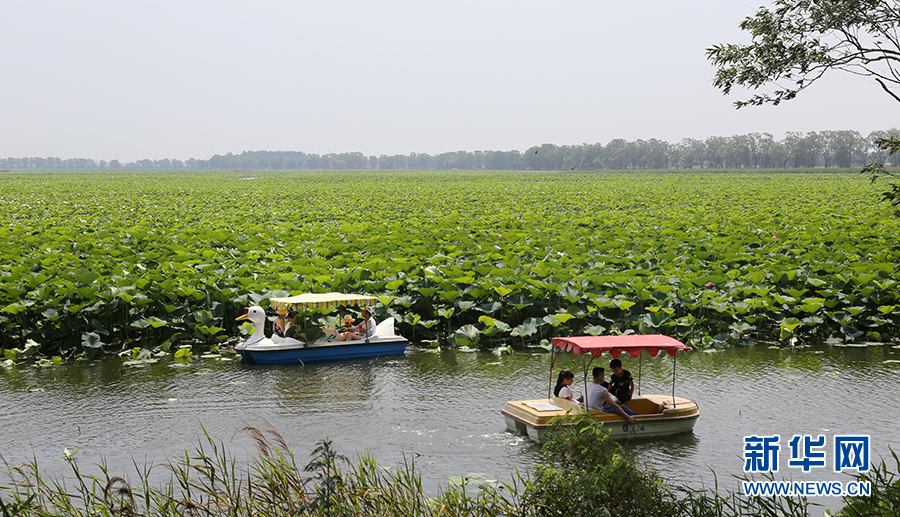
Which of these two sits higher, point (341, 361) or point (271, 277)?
point (271, 277)

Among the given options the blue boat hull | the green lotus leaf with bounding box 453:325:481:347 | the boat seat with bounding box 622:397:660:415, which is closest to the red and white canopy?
the boat seat with bounding box 622:397:660:415

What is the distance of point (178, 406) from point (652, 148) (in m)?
172

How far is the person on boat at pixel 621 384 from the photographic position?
331 inches

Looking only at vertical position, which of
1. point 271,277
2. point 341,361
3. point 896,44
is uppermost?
point 896,44

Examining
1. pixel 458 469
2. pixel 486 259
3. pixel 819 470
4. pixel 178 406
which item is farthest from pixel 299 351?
pixel 819 470

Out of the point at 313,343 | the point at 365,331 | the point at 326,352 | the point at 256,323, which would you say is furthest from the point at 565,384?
the point at 256,323

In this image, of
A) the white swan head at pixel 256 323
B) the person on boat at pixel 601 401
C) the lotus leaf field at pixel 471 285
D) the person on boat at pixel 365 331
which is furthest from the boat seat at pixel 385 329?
the person on boat at pixel 601 401

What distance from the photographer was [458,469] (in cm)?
714

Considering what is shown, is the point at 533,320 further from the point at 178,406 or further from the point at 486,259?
the point at 178,406

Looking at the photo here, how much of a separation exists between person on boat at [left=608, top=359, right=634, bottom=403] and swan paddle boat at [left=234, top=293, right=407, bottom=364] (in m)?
4.44

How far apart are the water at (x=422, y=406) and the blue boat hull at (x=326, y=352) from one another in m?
0.20

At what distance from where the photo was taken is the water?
7.55 metres

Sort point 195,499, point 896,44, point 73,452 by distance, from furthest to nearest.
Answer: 1. point 896,44
2. point 73,452
3. point 195,499

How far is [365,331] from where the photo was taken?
12.1 meters
